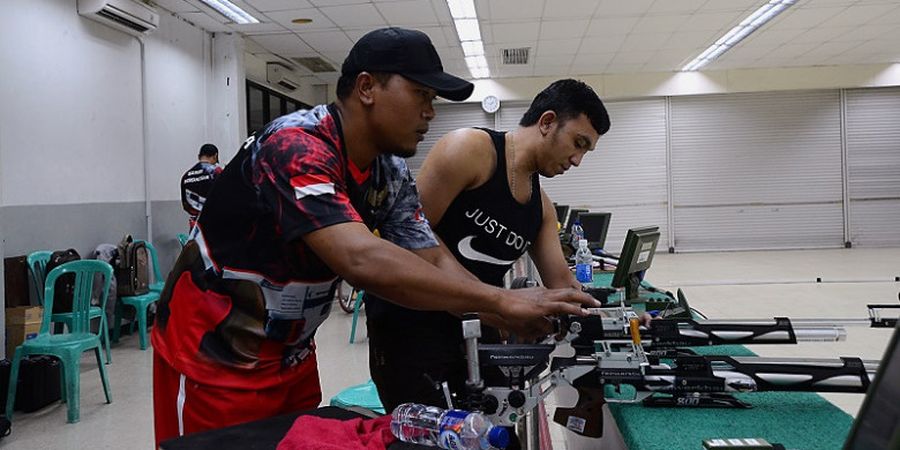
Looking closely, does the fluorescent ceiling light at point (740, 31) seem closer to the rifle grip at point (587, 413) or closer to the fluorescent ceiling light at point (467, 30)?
the fluorescent ceiling light at point (467, 30)

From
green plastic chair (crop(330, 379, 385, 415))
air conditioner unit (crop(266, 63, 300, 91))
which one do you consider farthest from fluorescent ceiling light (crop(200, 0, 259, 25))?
green plastic chair (crop(330, 379, 385, 415))

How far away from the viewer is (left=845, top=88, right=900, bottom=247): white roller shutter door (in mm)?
11898

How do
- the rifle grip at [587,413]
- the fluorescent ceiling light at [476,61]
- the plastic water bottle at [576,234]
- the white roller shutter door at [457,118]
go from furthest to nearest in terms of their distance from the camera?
the white roller shutter door at [457,118]
the fluorescent ceiling light at [476,61]
the plastic water bottle at [576,234]
the rifle grip at [587,413]

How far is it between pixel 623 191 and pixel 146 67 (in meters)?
8.35

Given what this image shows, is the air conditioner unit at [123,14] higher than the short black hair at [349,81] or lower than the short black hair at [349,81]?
higher

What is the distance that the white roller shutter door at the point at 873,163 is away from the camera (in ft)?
39.0

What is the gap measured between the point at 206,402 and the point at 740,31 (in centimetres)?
929

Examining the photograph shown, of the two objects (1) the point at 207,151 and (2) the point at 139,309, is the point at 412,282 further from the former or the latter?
(1) the point at 207,151

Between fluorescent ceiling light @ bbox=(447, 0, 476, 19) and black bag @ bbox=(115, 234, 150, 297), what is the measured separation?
13.1ft

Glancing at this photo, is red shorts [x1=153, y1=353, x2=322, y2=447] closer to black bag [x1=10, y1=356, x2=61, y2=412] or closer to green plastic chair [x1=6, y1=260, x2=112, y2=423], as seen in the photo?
green plastic chair [x1=6, y1=260, x2=112, y2=423]

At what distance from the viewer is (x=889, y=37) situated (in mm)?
9523

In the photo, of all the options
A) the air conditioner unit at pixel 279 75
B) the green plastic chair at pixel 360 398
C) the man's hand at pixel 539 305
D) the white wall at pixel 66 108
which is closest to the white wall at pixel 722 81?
the air conditioner unit at pixel 279 75

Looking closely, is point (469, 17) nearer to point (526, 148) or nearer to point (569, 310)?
point (526, 148)

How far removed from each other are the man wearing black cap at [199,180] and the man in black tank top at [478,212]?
5.22 meters
